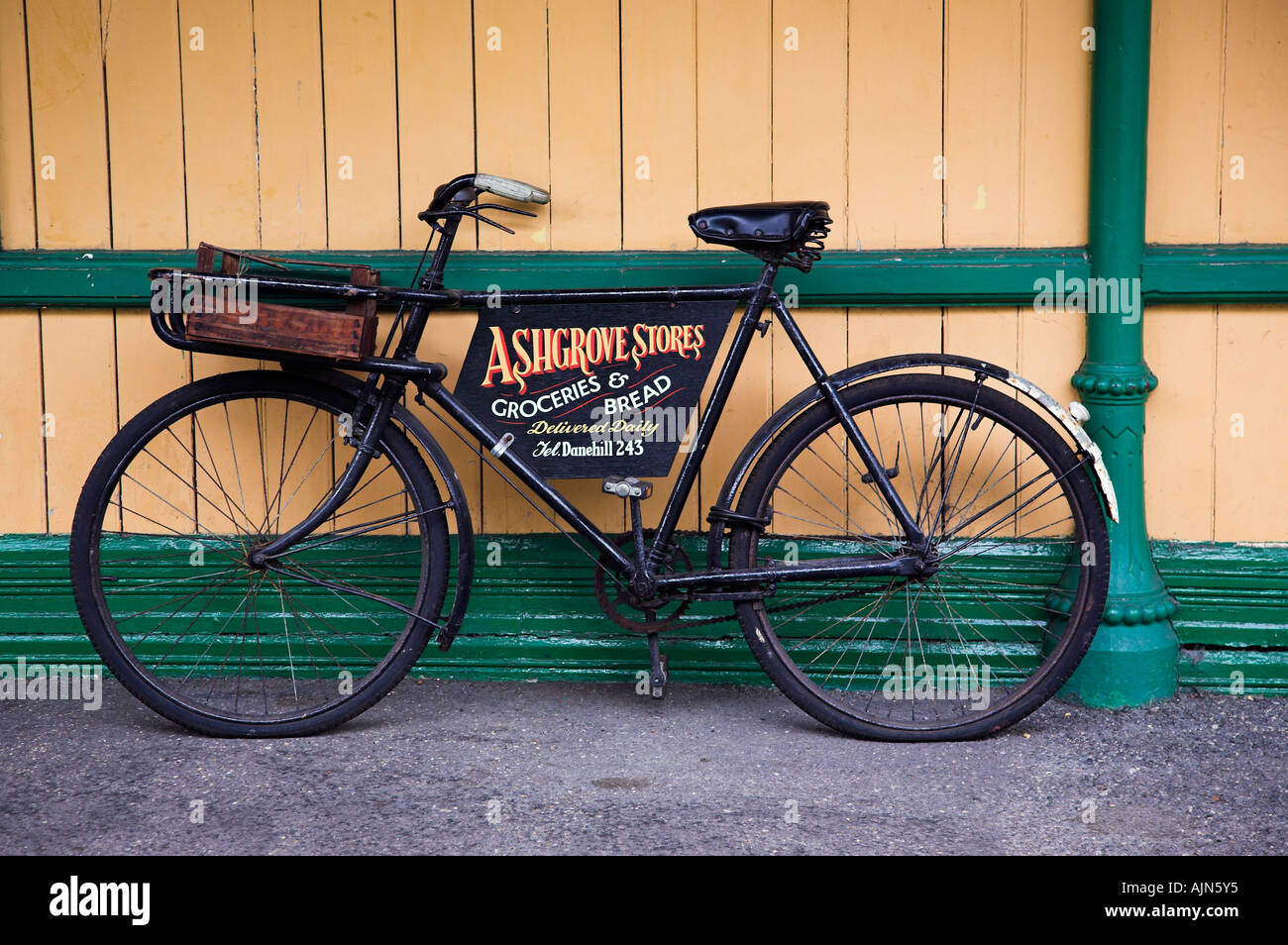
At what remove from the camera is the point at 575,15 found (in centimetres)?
363

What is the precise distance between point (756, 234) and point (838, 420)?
0.55m

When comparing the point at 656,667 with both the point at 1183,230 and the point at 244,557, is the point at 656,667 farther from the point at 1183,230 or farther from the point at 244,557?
the point at 1183,230

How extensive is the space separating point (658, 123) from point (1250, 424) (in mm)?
1979

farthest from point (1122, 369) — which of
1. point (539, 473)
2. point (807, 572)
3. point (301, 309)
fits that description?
point (301, 309)

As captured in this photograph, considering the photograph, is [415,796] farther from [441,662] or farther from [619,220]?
[619,220]

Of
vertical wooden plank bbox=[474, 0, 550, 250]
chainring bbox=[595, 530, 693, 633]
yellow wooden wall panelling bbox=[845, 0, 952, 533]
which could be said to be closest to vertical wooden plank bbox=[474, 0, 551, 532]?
vertical wooden plank bbox=[474, 0, 550, 250]

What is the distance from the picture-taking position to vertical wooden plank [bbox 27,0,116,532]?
3.74 metres

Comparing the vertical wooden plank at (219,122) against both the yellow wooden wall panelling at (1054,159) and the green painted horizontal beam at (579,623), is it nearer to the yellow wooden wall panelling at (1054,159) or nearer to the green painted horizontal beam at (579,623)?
the green painted horizontal beam at (579,623)

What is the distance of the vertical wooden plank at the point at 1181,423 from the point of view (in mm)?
3598

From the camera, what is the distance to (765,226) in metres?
3.21

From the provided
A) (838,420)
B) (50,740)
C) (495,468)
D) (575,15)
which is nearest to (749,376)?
(838,420)

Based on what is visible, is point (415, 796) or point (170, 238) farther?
point (170, 238)

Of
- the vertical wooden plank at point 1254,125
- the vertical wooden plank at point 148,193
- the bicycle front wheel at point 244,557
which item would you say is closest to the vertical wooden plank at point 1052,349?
the vertical wooden plank at point 1254,125

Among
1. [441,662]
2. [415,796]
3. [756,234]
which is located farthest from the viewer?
[441,662]
